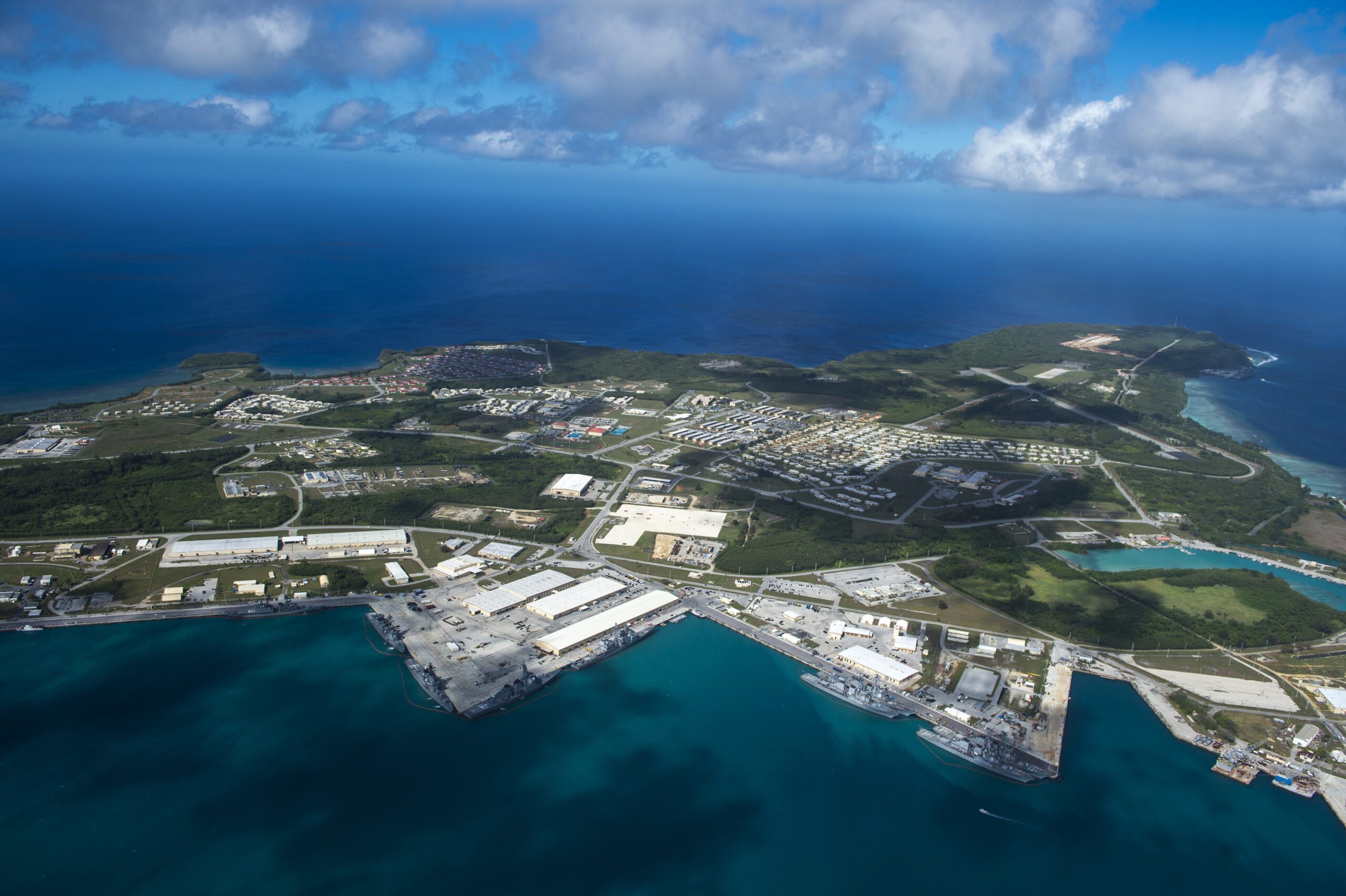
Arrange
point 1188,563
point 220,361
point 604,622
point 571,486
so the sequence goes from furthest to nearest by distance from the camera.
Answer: point 220,361, point 571,486, point 1188,563, point 604,622

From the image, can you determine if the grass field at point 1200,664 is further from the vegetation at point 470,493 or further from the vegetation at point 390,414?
the vegetation at point 390,414

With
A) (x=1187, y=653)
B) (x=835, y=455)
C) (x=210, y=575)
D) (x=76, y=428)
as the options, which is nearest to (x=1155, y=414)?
(x=835, y=455)

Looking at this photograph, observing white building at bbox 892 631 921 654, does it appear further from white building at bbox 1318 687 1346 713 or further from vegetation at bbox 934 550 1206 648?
white building at bbox 1318 687 1346 713

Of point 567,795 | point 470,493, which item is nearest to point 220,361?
point 470,493

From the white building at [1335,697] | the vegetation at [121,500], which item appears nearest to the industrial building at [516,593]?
the vegetation at [121,500]

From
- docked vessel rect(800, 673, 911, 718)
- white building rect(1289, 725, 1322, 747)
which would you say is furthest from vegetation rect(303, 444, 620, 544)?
white building rect(1289, 725, 1322, 747)

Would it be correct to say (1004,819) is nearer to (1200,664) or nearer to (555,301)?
(1200,664)
